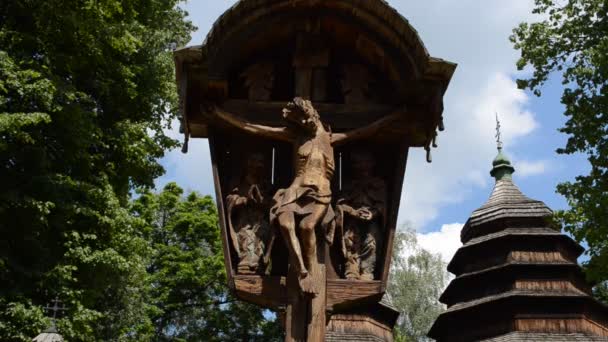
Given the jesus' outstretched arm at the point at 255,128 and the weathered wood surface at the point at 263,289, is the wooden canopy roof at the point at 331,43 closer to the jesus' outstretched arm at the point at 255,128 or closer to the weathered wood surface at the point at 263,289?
the jesus' outstretched arm at the point at 255,128

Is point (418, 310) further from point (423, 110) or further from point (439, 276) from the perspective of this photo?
point (423, 110)

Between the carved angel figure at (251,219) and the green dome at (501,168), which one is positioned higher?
the green dome at (501,168)

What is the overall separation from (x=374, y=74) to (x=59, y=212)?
35.3ft

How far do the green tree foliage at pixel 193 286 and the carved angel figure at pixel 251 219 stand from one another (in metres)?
23.4

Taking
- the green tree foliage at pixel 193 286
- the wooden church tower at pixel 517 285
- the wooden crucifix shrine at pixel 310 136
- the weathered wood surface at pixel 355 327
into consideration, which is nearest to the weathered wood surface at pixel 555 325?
the wooden church tower at pixel 517 285

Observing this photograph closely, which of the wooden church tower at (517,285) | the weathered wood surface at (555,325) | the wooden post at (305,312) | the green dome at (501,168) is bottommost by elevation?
the wooden post at (305,312)

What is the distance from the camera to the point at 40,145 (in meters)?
14.4

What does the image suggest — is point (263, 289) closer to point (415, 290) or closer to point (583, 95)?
point (583, 95)

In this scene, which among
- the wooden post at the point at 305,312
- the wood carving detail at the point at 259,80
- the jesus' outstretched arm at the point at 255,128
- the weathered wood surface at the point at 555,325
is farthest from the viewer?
the weathered wood surface at the point at 555,325

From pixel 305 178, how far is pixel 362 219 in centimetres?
55

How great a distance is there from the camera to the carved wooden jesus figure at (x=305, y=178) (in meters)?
4.40

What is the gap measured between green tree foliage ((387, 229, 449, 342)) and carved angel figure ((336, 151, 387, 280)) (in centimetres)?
2638

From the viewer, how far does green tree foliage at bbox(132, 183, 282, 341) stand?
2845 centimetres

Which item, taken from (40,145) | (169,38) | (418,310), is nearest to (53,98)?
(40,145)
